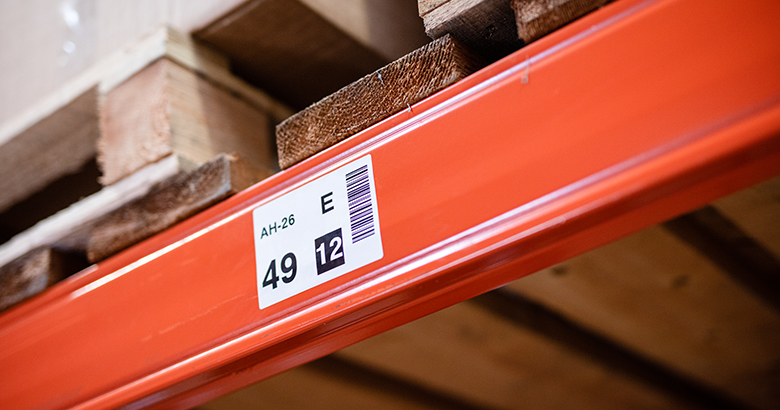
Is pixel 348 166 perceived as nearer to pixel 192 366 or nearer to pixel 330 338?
pixel 330 338

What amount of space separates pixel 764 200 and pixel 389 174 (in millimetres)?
1171

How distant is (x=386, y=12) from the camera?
119 centimetres

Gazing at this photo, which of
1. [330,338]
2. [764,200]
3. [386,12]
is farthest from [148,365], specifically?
[764,200]

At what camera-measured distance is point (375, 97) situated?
0.82m

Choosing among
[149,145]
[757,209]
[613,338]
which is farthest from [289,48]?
[613,338]

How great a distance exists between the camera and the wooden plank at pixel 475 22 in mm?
753

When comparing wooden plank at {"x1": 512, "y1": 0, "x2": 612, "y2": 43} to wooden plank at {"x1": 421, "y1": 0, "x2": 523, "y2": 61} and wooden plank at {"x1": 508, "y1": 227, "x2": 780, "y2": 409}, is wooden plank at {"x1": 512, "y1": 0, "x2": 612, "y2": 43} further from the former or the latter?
wooden plank at {"x1": 508, "y1": 227, "x2": 780, "y2": 409}

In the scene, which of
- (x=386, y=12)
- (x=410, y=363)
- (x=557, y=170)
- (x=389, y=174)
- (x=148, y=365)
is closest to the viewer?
(x=557, y=170)

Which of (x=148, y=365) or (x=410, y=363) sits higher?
(x=410, y=363)

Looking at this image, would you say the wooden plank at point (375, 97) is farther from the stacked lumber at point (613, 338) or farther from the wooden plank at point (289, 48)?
the stacked lumber at point (613, 338)

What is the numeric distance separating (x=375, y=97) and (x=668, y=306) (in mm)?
1788

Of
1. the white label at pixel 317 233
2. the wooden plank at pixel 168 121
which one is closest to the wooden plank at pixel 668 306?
the wooden plank at pixel 168 121

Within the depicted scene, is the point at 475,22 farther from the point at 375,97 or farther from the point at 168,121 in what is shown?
the point at 168,121

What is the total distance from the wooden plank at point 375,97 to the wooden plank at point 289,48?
251 millimetres
